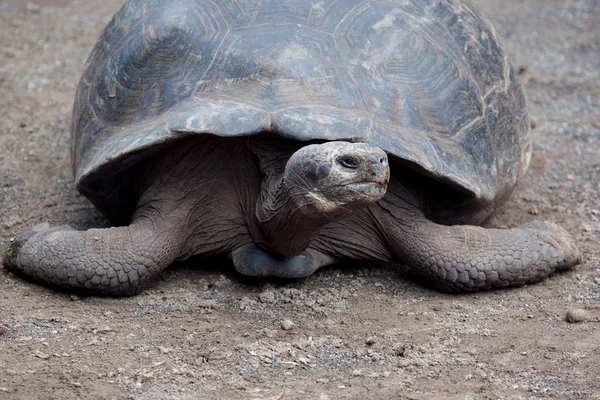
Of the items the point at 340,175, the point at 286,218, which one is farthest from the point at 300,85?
the point at 340,175

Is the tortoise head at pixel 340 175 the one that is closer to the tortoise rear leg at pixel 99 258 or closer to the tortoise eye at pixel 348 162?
the tortoise eye at pixel 348 162

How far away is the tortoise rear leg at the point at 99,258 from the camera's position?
3.90 metres

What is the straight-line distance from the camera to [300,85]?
393 cm

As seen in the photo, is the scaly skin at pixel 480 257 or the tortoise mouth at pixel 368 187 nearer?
the tortoise mouth at pixel 368 187

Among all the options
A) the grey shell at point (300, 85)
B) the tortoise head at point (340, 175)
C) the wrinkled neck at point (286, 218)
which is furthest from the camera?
the grey shell at point (300, 85)

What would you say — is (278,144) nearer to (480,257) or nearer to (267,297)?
(267,297)

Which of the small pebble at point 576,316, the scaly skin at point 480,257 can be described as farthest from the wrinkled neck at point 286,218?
the small pebble at point 576,316

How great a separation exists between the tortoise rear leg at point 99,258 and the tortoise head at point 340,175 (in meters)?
0.83

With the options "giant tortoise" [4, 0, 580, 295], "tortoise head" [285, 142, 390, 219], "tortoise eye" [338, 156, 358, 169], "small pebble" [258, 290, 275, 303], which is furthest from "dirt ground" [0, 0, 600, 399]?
"tortoise eye" [338, 156, 358, 169]

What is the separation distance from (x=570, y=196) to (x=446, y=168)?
1601 mm

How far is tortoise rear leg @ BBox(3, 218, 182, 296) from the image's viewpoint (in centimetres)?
390

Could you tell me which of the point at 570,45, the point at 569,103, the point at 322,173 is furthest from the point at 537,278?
the point at 570,45

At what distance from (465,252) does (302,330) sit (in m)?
0.88

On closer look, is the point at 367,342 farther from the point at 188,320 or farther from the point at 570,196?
the point at 570,196
